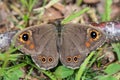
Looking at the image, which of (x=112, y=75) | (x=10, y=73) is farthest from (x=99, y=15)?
(x=10, y=73)

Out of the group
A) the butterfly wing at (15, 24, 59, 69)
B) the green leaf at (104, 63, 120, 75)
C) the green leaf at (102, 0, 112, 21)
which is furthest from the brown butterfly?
the green leaf at (102, 0, 112, 21)

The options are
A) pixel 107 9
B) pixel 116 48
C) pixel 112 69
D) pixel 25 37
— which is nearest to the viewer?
pixel 25 37

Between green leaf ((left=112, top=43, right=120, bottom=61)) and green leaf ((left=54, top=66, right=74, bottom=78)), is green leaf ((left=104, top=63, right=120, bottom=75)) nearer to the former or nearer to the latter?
green leaf ((left=112, top=43, right=120, bottom=61))

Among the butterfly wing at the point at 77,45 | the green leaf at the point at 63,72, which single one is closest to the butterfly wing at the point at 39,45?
the butterfly wing at the point at 77,45

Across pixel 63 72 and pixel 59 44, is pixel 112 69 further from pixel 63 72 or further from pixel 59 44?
pixel 59 44

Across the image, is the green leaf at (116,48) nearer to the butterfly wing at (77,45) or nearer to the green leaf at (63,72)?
the butterfly wing at (77,45)

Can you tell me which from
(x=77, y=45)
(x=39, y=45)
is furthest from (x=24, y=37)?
(x=77, y=45)
